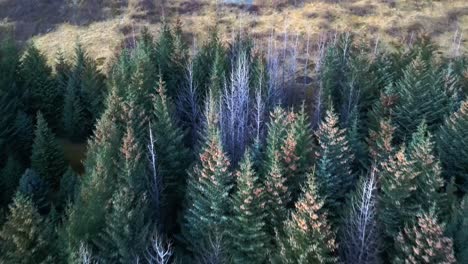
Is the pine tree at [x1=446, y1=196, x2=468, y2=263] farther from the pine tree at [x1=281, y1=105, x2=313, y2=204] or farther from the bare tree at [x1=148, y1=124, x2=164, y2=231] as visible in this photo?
the bare tree at [x1=148, y1=124, x2=164, y2=231]

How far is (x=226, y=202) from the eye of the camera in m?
30.5

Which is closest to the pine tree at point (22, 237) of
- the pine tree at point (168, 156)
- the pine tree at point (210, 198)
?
the pine tree at point (210, 198)

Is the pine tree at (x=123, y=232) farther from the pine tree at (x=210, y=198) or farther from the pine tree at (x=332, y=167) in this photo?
the pine tree at (x=332, y=167)

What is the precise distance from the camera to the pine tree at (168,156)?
36.2 meters

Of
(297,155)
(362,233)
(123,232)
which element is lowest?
(362,233)

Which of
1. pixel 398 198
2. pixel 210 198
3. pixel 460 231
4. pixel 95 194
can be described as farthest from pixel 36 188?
pixel 460 231

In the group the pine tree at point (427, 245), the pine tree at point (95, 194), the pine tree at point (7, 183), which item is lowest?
the pine tree at point (7, 183)

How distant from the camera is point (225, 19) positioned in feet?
261

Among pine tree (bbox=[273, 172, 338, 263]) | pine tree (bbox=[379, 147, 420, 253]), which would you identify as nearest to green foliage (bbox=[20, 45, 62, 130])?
pine tree (bbox=[273, 172, 338, 263])

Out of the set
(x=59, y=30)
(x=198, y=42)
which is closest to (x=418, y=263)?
(x=198, y=42)

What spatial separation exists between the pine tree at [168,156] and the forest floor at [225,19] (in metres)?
37.5

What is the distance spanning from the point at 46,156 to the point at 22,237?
57.0 feet

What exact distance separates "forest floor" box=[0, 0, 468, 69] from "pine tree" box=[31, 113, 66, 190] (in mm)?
30695

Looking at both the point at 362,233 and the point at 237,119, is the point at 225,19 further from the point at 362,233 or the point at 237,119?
the point at 362,233
